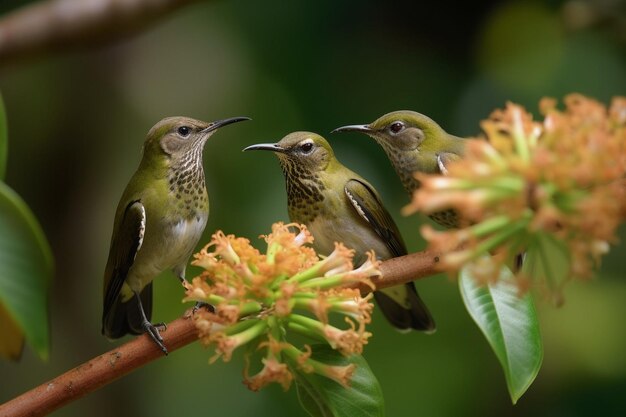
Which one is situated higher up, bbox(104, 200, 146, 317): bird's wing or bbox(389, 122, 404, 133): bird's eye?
bbox(389, 122, 404, 133): bird's eye

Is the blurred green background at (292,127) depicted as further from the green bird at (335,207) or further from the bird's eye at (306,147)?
the bird's eye at (306,147)

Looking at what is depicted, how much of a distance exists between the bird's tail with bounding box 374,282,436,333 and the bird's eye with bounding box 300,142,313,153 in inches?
16.8

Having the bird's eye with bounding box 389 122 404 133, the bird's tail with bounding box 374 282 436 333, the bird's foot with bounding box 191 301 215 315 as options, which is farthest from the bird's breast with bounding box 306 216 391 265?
the bird's foot with bounding box 191 301 215 315

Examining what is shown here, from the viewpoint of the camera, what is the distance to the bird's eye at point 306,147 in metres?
2.15

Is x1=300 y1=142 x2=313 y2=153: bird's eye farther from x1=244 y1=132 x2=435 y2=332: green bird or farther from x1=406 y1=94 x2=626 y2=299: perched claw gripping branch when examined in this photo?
x1=406 y1=94 x2=626 y2=299: perched claw gripping branch

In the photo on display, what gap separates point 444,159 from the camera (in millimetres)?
1973

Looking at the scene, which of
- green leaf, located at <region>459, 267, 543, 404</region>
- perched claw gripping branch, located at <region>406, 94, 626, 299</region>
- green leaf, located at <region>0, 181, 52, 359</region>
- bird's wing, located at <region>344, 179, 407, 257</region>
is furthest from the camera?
bird's wing, located at <region>344, 179, 407, 257</region>

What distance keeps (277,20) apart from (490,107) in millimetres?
1132

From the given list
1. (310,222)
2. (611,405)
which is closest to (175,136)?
(310,222)

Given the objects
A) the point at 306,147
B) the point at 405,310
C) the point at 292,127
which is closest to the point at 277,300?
the point at 306,147

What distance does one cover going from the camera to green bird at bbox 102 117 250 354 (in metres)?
2.03

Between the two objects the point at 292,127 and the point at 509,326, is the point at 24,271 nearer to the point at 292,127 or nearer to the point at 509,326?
the point at 509,326

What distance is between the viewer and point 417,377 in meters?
3.67

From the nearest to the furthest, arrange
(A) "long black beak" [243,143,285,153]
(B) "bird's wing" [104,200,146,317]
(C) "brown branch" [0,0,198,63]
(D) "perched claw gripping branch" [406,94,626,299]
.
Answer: (D) "perched claw gripping branch" [406,94,626,299] < (A) "long black beak" [243,143,285,153] < (B) "bird's wing" [104,200,146,317] < (C) "brown branch" [0,0,198,63]
